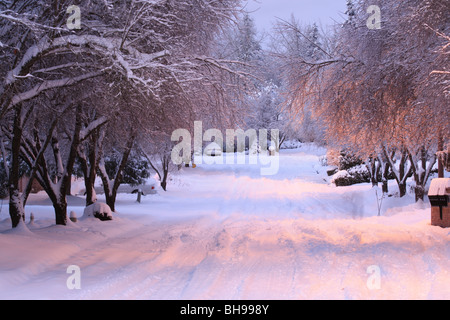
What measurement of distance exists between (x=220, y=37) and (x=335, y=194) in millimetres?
18369

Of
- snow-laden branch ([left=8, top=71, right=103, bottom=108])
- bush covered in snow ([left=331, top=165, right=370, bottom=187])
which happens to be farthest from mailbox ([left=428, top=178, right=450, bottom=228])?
bush covered in snow ([left=331, top=165, right=370, bottom=187])

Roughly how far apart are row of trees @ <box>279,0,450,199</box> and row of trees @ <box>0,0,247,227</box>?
2609 mm

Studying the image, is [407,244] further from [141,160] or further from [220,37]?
[141,160]

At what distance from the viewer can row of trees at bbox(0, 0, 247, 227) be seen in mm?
7934

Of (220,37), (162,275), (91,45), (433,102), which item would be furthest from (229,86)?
(162,275)

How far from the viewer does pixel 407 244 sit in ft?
30.2

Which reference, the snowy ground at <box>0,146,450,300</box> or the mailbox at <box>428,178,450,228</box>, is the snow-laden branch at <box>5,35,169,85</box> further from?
the mailbox at <box>428,178,450,228</box>

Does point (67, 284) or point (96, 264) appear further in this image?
point (96, 264)

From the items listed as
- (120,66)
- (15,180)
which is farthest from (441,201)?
(15,180)

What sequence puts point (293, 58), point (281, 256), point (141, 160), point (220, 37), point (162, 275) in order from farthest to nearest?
point (141, 160)
point (293, 58)
point (220, 37)
point (281, 256)
point (162, 275)

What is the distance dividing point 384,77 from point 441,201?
332 cm

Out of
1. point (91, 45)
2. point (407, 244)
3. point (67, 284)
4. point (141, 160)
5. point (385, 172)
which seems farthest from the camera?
point (141, 160)

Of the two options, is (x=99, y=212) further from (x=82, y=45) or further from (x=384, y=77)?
(x=384, y=77)

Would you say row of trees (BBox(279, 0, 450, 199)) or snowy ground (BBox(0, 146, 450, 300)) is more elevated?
row of trees (BBox(279, 0, 450, 199))
